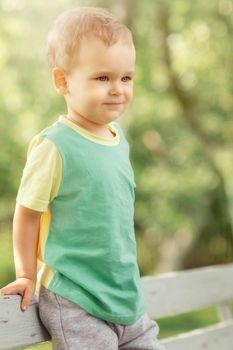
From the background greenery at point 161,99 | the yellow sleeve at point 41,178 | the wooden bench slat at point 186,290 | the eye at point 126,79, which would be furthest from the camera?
the background greenery at point 161,99

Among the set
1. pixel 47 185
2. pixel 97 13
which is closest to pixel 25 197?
pixel 47 185

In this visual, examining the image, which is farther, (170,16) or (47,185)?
(170,16)

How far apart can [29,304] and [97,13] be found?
0.76 meters

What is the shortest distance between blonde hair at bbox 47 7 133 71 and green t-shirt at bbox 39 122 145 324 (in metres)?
0.18

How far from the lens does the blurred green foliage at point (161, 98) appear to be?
914 centimetres

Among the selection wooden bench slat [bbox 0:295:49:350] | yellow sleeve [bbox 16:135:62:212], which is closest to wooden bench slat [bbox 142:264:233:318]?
wooden bench slat [bbox 0:295:49:350]

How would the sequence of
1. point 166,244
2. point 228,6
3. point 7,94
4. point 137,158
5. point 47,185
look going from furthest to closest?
point 166,244 < point 137,158 < point 7,94 < point 228,6 < point 47,185

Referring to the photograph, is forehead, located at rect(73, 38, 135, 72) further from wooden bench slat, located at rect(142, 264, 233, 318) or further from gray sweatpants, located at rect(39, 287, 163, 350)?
wooden bench slat, located at rect(142, 264, 233, 318)

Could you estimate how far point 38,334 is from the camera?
2.34 meters

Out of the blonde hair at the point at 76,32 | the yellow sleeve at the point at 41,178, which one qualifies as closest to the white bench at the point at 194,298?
the yellow sleeve at the point at 41,178

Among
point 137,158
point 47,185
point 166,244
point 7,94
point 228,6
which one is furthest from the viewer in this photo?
point 166,244

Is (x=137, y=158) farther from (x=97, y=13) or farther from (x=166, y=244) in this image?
(x=97, y=13)

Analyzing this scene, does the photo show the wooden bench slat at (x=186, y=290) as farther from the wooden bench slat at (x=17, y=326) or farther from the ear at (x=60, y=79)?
the ear at (x=60, y=79)

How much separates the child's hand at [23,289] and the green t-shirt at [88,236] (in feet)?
0.20
